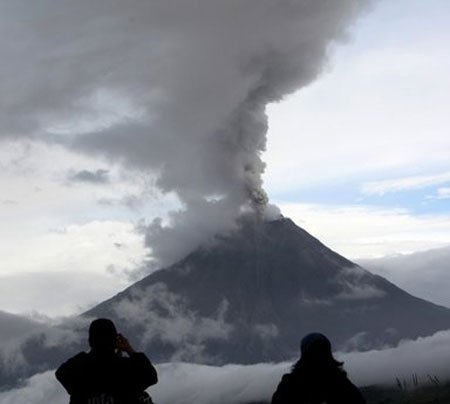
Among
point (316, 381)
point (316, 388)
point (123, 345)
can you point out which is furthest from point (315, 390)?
point (123, 345)

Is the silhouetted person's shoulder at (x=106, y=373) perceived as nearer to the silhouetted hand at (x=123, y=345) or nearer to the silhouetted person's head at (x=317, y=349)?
the silhouetted hand at (x=123, y=345)

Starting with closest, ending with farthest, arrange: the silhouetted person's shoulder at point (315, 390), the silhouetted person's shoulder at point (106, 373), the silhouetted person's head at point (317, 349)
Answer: the silhouetted person's head at point (317, 349) < the silhouetted person's shoulder at point (315, 390) < the silhouetted person's shoulder at point (106, 373)

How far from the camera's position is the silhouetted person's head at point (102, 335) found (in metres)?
12.3

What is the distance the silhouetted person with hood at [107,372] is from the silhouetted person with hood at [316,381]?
2062mm

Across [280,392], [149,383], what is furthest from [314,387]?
[149,383]

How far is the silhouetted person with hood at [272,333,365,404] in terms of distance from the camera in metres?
11.3

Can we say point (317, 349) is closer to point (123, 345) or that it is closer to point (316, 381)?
point (316, 381)

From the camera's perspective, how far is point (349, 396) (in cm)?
1133

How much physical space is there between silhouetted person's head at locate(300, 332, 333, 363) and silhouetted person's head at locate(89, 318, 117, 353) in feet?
9.58

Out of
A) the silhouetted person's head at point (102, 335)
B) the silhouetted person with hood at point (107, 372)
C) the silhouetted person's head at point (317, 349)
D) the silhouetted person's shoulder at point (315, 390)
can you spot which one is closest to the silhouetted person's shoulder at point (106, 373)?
the silhouetted person with hood at point (107, 372)

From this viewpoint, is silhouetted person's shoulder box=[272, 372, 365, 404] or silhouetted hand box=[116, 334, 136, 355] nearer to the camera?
silhouetted person's shoulder box=[272, 372, 365, 404]

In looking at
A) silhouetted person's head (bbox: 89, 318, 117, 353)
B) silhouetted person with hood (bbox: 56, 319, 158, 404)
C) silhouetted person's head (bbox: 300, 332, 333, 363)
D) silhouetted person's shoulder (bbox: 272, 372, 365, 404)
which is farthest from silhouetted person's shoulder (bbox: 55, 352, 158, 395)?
silhouetted person's head (bbox: 300, 332, 333, 363)

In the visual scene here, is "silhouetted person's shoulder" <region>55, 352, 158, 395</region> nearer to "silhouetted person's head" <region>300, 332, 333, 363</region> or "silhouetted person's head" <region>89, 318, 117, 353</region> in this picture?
"silhouetted person's head" <region>89, 318, 117, 353</region>

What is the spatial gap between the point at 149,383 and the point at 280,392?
2001 mm
